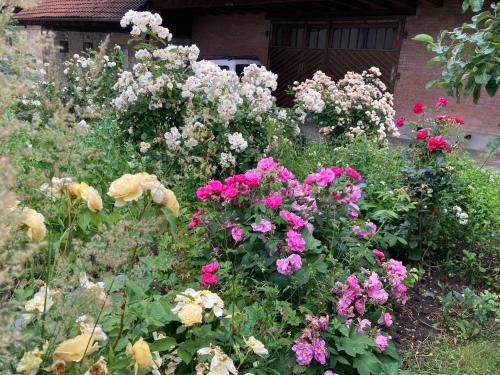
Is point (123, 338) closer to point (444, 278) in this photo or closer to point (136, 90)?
point (444, 278)

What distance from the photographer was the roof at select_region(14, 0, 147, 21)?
59.5ft

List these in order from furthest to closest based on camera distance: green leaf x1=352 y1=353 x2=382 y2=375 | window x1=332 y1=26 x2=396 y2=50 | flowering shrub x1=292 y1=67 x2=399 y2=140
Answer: window x1=332 y1=26 x2=396 y2=50, flowering shrub x1=292 y1=67 x2=399 y2=140, green leaf x1=352 y1=353 x2=382 y2=375

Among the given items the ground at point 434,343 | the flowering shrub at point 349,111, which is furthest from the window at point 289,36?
the ground at point 434,343

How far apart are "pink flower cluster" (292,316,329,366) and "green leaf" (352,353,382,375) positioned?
162 mm

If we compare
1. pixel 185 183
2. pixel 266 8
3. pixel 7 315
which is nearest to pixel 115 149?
pixel 185 183

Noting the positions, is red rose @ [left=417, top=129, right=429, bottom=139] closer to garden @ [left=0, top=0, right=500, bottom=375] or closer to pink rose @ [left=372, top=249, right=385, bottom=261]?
garden @ [left=0, top=0, right=500, bottom=375]

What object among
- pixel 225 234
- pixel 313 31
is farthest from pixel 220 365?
pixel 313 31

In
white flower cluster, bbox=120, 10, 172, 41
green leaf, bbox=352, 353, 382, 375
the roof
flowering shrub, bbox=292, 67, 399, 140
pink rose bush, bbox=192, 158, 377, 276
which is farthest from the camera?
the roof

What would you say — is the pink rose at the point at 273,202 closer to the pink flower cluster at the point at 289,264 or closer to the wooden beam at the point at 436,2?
the pink flower cluster at the point at 289,264

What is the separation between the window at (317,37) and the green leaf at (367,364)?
1419 centimetres

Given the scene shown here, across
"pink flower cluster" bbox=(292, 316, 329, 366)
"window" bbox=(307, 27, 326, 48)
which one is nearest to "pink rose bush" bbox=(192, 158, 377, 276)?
"pink flower cluster" bbox=(292, 316, 329, 366)

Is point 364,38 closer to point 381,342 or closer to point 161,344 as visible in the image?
point 381,342

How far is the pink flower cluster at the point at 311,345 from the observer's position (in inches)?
79.2

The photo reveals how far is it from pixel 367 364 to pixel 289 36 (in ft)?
50.9
